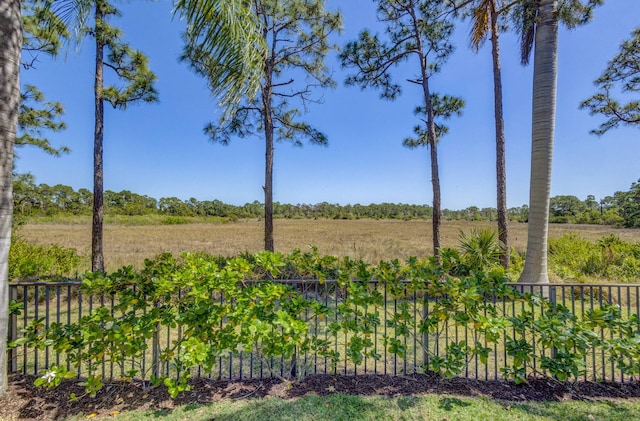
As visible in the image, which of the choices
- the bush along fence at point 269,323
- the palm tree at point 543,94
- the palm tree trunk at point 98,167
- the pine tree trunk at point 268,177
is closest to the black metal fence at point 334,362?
the bush along fence at point 269,323

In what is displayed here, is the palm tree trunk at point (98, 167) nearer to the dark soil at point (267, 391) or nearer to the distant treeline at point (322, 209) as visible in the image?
the dark soil at point (267, 391)

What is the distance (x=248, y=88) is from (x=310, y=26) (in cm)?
586

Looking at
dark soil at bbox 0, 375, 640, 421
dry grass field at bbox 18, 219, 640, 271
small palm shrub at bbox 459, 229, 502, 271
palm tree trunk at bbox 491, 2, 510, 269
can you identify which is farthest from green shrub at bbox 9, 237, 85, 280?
palm tree trunk at bbox 491, 2, 510, 269

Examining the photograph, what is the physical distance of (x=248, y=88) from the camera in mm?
2699

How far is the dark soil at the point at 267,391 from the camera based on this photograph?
92.0 inches

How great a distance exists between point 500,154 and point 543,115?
2.42 metres

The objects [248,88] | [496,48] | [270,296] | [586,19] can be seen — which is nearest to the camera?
[270,296]

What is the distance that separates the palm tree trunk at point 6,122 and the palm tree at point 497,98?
857 centimetres

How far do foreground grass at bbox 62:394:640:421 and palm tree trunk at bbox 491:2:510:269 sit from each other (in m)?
5.22

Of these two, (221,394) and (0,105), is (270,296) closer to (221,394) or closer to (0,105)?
(221,394)

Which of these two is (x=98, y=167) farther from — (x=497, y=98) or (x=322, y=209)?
(x=322, y=209)

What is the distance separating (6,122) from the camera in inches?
91.5

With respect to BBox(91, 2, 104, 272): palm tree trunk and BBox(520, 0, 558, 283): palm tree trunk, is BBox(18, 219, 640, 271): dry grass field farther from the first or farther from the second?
BBox(520, 0, 558, 283): palm tree trunk

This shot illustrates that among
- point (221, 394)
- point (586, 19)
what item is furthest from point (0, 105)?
point (586, 19)
